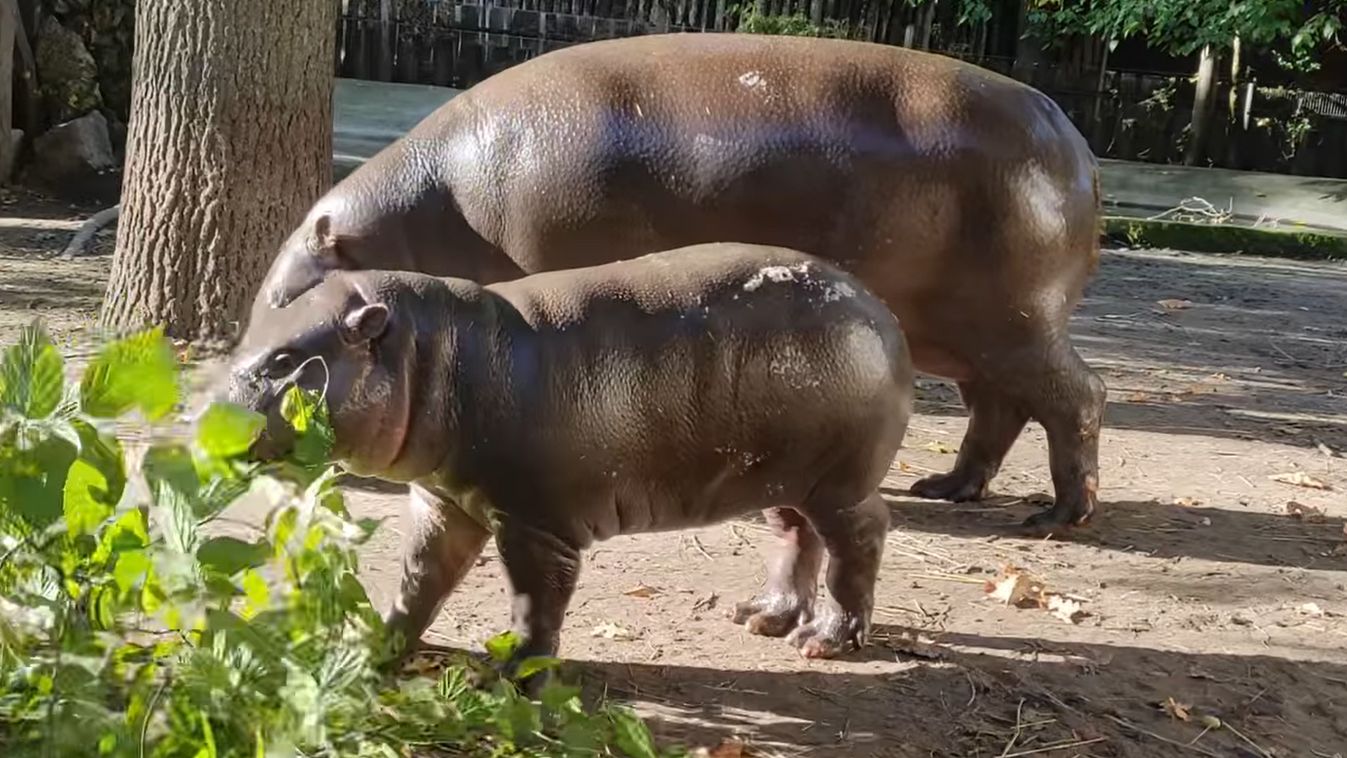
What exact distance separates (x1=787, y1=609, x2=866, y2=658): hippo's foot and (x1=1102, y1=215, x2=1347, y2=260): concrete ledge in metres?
8.43

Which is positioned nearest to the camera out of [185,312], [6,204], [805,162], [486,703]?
[486,703]

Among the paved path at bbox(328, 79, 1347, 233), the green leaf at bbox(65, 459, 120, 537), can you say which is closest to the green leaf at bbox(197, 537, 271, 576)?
the green leaf at bbox(65, 459, 120, 537)

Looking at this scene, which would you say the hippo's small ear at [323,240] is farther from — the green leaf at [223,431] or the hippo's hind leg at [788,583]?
the green leaf at [223,431]

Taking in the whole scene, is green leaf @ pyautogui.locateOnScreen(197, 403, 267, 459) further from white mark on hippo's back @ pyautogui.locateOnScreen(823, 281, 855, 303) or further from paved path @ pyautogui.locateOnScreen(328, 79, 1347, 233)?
paved path @ pyautogui.locateOnScreen(328, 79, 1347, 233)

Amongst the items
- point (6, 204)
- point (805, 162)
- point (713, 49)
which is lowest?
point (6, 204)

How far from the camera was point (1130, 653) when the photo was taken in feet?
11.0

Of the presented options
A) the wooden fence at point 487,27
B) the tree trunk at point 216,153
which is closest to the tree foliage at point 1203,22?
the wooden fence at point 487,27

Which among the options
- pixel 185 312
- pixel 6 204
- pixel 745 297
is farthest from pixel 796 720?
pixel 6 204

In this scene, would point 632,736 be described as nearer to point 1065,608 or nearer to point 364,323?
point 364,323

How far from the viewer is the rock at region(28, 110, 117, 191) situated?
8.60m

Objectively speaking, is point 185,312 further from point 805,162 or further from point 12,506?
point 12,506

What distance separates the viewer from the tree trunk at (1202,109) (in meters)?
13.1

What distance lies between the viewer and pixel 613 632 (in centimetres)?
318

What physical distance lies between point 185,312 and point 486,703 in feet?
11.8
